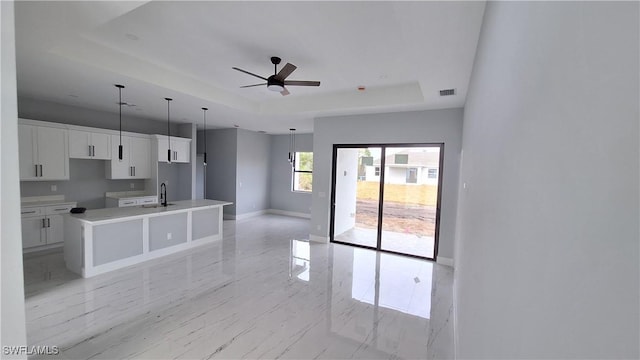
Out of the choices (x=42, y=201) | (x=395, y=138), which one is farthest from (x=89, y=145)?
(x=395, y=138)

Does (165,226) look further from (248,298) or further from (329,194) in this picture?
(329,194)

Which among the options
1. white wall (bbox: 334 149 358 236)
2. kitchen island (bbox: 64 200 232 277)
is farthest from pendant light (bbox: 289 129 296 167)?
kitchen island (bbox: 64 200 232 277)

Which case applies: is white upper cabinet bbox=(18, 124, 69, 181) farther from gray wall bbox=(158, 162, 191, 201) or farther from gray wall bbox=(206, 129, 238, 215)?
gray wall bbox=(206, 129, 238, 215)

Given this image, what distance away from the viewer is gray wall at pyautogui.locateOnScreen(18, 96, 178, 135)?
5.15 m

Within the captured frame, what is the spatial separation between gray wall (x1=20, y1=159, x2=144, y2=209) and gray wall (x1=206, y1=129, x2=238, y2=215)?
8.37ft

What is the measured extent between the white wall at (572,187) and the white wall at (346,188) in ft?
16.7

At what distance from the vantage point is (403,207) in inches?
211

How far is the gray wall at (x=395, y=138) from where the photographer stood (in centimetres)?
474

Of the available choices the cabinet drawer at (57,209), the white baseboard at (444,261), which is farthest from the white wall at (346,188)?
the cabinet drawer at (57,209)

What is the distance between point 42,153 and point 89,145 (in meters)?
0.74

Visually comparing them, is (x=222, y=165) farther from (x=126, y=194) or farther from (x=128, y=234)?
(x=128, y=234)

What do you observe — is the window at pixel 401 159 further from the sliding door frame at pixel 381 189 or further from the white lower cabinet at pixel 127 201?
the white lower cabinet at pixel 127 201

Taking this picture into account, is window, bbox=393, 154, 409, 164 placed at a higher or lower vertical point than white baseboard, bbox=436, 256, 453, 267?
higher

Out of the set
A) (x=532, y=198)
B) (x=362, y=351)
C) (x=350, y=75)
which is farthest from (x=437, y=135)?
(x=532, y=198)
